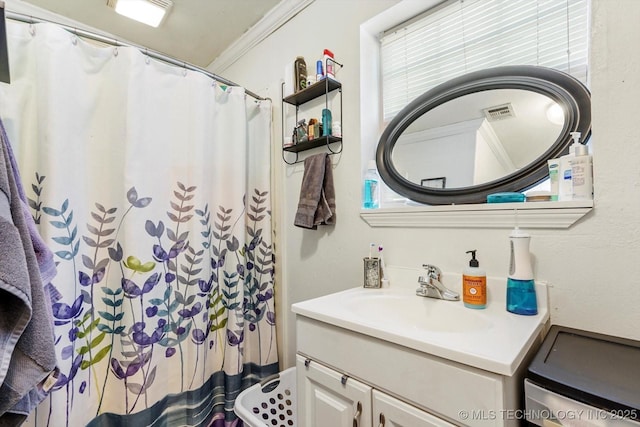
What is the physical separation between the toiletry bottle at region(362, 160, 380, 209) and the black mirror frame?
0.03m

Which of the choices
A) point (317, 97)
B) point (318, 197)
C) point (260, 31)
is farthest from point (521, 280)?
point (260, 31)

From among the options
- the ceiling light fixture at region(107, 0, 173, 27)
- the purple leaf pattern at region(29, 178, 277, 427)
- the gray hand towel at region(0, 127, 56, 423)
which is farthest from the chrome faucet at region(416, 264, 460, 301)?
the ceiling light fixture at region(107, 0, 173, 27)

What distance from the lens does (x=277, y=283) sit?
1731 mm

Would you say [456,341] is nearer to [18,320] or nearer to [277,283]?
[18,320]

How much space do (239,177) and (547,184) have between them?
4.38 ft

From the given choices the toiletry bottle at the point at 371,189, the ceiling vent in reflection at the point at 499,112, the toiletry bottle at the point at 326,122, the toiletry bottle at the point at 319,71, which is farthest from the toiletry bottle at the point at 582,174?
the toiletry bottle at the point at 319,71

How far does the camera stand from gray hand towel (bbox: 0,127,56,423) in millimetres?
611

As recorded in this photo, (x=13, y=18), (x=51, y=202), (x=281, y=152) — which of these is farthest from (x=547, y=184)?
(x=13, y=18)

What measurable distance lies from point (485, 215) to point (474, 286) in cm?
24

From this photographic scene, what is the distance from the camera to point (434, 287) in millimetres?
1006

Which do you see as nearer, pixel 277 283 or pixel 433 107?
pixel 433 107

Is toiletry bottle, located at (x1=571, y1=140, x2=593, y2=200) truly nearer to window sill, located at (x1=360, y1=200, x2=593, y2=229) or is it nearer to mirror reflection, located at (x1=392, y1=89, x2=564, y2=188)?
window sill, located at (x1=360, y1=200, x2=593, y2=229)

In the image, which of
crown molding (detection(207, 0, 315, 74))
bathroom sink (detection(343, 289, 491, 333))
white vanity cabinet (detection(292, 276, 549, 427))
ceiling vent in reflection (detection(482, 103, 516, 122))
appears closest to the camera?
white vanity cabinet (detection(292, 276, 549, 427))

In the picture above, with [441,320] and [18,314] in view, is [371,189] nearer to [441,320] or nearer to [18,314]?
[441,320]
